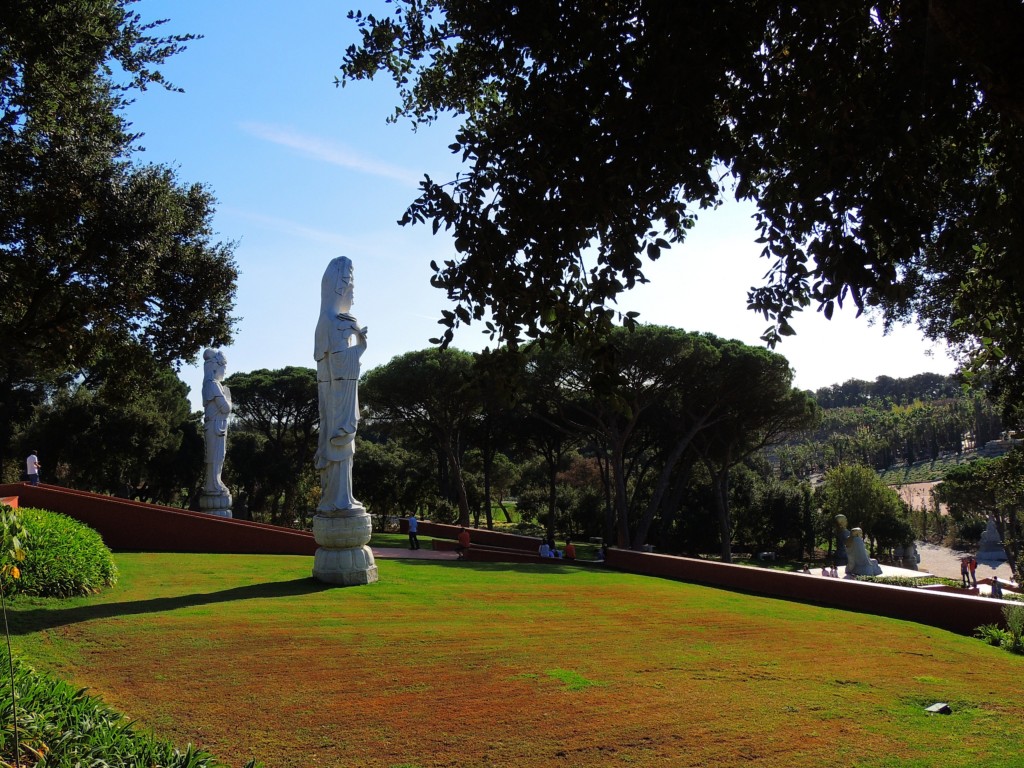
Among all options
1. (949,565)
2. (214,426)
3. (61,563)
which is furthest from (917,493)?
(61,563)

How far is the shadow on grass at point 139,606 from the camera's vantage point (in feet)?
25.4

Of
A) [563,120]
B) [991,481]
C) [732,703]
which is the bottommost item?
[732,703]

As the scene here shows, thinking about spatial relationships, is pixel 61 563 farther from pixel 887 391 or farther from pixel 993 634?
pixel 887 391

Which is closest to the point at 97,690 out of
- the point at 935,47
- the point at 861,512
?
the point at 935,47

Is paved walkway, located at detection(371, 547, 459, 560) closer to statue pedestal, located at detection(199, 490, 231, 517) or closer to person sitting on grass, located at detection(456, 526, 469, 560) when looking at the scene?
person sitting on grass, located at detection(456, 526, 469, 560)

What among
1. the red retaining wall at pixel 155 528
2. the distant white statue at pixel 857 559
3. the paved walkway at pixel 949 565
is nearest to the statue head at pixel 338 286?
the red retaining wall at pixel 155 528

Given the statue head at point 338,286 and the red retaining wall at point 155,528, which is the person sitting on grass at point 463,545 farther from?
the statue head at point 338,286

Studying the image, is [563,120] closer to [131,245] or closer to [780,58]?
[780,58]

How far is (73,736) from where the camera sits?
4.58 metres

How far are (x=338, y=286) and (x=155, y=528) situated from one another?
7.21 metres

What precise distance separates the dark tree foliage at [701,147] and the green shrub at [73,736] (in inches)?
117

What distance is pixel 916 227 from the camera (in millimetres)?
3674

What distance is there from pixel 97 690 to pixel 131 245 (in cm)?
645

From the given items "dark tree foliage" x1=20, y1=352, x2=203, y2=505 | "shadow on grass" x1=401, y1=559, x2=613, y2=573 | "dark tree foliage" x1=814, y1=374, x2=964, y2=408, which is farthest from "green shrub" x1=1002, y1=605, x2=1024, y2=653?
"dark tree foliage" x1=814, y1=374, x2=964, y2=408
